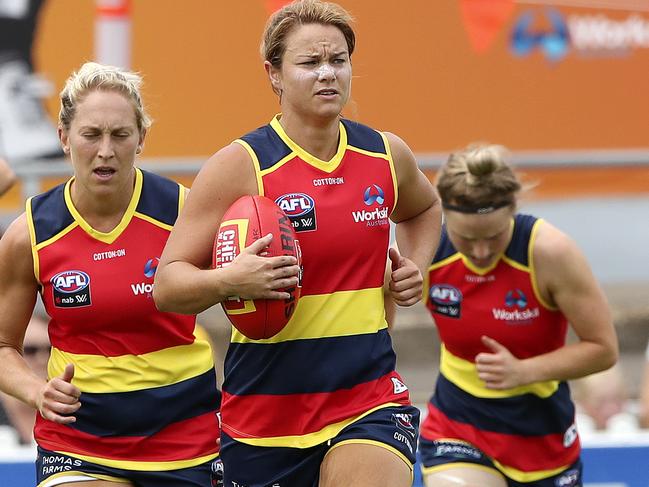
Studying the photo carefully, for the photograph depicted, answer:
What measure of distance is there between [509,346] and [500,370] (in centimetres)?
24

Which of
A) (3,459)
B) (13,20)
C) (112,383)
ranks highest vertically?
(13,20)

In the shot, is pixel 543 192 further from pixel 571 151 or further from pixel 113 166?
pixel 113 166

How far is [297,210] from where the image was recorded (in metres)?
3.80

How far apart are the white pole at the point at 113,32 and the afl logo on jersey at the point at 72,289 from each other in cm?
383

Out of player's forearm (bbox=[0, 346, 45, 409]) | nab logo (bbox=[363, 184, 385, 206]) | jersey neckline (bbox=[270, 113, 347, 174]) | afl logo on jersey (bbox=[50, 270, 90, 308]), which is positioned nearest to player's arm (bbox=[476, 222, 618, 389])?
nab logo (bbox=[363, 184, 385, 206])

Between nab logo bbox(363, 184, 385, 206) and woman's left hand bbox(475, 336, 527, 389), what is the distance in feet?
3.87

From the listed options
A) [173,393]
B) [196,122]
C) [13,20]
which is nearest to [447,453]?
[173,393]

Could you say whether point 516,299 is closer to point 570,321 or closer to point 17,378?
point 570,321

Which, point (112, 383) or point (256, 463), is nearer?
point (256, 463)

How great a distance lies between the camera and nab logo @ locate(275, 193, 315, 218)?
12.4 ft

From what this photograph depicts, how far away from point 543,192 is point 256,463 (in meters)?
4.95

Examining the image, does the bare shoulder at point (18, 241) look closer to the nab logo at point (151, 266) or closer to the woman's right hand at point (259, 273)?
the nab logo at point (151, 266)

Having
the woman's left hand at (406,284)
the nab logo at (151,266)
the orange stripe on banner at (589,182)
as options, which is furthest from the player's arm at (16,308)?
the orange stripe on banner at (589,182)

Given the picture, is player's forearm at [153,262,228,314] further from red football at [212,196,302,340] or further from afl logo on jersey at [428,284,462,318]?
afl logo on jersey at [428,284,462,318]
